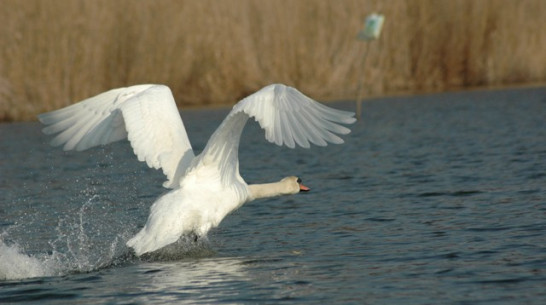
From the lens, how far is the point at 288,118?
27.1 feet

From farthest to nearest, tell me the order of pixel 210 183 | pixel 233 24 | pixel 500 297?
1. pixel 233 24
2. pixel 210 183
3. pixel 500 297

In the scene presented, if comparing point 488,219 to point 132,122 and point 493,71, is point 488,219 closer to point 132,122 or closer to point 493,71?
point 132,122

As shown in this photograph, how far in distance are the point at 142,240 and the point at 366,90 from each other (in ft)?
51.6

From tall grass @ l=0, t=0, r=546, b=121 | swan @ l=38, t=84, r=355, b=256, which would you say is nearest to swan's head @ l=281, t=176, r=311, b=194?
swan @ l=38, t=84, r=355, b=256

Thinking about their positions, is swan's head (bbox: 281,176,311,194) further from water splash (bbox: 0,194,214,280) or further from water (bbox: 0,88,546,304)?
water splash (bbox: 0,194,214,280)

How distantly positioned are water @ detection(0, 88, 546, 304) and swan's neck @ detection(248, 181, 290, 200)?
34 cm

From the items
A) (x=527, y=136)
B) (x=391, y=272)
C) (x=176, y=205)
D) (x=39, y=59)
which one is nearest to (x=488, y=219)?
(x=391, y=272)

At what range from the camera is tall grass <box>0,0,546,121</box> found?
20875 millimetres

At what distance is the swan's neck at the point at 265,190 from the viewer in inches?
396

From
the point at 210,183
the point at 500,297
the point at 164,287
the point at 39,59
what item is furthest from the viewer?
the point at 39,59

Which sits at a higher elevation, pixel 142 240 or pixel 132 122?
pixel 132 122

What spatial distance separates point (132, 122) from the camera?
368 inches

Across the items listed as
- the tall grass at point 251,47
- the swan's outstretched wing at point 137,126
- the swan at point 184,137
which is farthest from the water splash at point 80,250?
the tall grass at point 251,47

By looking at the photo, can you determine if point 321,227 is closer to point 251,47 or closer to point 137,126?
point 137,126
